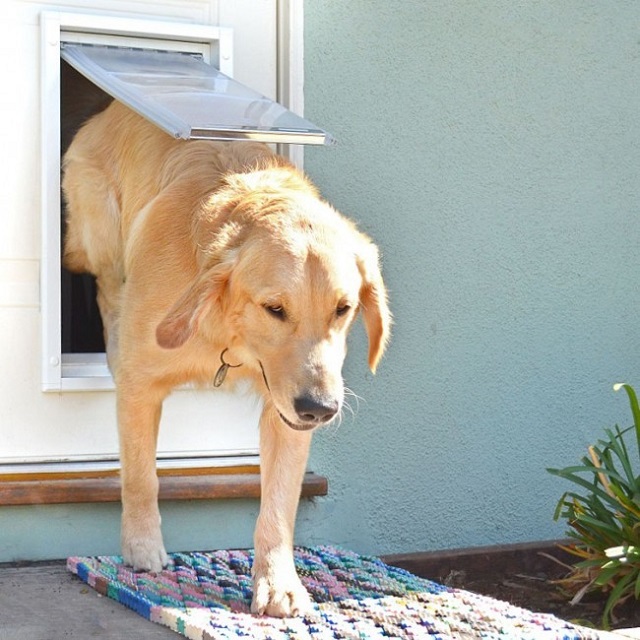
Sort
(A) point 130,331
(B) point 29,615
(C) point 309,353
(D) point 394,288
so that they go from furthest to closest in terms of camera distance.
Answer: (D) point 394,288
(A) point 130,331
(B) point 29,615
(C) point 309,353

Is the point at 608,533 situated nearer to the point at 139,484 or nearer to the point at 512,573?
the point at 512,573

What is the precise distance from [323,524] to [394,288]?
99 centimetres

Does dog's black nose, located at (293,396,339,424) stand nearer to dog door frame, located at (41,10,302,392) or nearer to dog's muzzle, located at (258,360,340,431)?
dog's muzzle, located at (258,360,340,431)

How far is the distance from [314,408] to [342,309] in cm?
37

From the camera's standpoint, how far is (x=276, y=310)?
333 centimetres

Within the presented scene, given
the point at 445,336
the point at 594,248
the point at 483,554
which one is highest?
the point at 594,248

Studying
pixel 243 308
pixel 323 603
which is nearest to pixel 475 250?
pixel 243 308

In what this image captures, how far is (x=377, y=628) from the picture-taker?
3273mm

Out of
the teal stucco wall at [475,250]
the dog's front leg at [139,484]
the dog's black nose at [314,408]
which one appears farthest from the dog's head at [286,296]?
the teal stucco wall at [475,250]

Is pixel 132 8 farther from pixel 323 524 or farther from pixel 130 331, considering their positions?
pixel 323 524

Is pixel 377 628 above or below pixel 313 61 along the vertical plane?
below

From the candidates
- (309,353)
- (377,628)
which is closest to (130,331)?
(309,353)

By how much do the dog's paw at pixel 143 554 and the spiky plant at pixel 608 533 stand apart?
4.92 ft

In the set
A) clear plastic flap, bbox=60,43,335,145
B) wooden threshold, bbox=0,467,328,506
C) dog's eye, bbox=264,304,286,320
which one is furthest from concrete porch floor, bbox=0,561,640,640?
clear plastic flap, bbox=60,43,335,145
